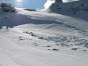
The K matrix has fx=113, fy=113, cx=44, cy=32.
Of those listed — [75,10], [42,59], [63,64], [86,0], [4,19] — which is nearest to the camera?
[63,64]

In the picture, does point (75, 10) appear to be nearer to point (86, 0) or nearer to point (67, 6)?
point (67, 6)

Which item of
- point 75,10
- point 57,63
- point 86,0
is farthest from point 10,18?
point 86,0

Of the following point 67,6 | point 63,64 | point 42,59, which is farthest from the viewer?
point 67,6

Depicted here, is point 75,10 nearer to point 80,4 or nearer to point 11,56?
point 80,4

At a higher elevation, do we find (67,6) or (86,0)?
(86,0)

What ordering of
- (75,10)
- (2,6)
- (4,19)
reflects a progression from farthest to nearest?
(75,10)
(2,6)
(4,19)

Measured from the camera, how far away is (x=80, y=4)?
16.5 m

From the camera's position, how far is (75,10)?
14.9m

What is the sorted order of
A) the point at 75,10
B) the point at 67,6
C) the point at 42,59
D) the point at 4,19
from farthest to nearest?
1. the point at 67,6
2. the point at 75,10
3. the point at 4,19
4. the point at 42,59

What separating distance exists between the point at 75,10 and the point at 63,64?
44.3ft

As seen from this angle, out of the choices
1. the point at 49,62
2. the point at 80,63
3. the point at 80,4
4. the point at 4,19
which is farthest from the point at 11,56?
the point at 80,4

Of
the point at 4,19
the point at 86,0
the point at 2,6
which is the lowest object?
the point at 4,19

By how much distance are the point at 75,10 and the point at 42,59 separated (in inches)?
528

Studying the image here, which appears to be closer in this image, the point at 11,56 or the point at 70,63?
the point at 70,63
